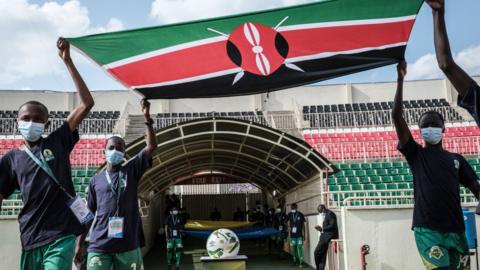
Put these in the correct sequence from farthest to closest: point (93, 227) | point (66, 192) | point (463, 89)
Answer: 1. point (93, 227)
2. point (66, 192)
3. point (463, 89)

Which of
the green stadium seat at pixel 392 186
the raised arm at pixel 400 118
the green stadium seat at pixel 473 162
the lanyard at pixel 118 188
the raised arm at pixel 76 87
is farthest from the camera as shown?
the green stadium seat at pixel 473 162

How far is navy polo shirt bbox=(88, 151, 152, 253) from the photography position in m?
4.25

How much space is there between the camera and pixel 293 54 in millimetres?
5492

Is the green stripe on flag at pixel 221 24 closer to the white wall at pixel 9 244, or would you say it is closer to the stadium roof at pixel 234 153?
the stadium roof at pixel 234 153

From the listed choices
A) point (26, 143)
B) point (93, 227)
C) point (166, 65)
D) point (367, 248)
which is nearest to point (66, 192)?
point (26, 143)

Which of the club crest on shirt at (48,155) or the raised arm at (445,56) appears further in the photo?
the club crest on shirt at (48,155)

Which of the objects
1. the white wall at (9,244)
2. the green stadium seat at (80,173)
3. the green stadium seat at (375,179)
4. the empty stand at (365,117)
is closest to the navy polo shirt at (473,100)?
the white wall at (9,244)

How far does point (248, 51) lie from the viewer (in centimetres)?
548

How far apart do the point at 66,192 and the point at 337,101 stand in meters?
30.0

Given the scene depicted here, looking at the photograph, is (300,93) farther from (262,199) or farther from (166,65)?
(166,65)

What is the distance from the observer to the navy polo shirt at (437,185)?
389 cm

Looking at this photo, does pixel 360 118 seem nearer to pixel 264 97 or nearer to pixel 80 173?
pixel 264 97

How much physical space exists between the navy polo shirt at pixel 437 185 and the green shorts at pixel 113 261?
2.44 m

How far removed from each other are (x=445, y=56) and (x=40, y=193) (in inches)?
111
